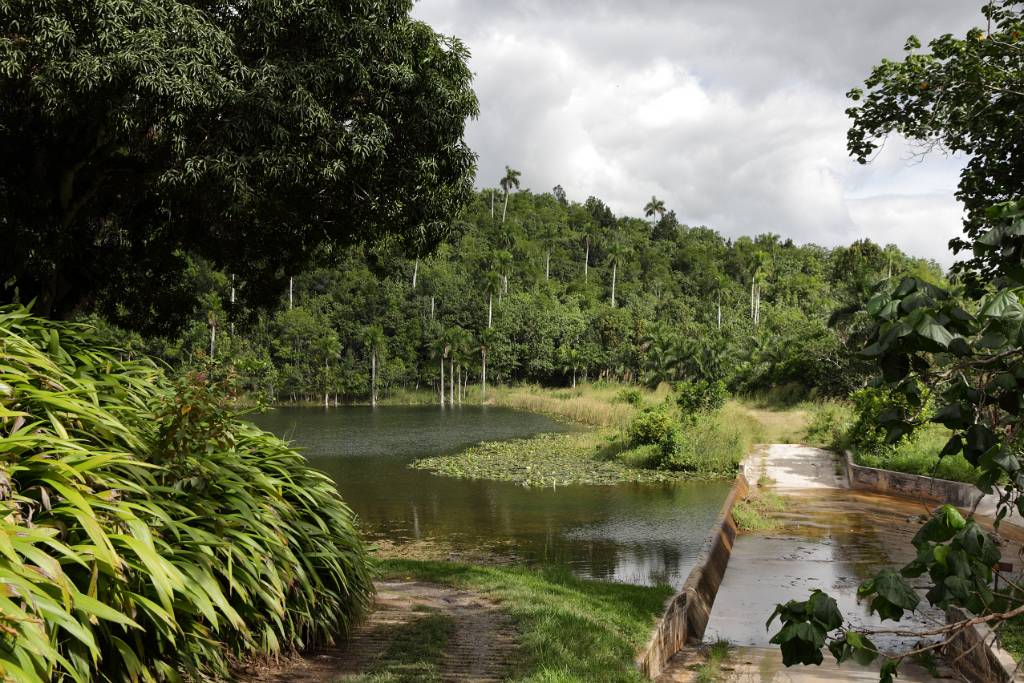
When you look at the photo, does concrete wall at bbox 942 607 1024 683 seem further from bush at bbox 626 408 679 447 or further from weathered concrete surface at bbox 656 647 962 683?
bush at bbox 626 408 679 447

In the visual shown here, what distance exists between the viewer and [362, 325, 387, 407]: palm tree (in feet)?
198

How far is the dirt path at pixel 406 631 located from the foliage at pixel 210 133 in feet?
12.9

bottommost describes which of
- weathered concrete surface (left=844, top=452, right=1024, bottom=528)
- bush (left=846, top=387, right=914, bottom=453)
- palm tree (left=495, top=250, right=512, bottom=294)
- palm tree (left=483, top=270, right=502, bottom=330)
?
weathered concrete surface (left=844, top=452, right=1024, bottom=528)

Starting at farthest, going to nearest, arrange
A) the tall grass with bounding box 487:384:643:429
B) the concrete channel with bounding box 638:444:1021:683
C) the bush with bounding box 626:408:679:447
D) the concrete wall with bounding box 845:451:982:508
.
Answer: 1. the tall grass with bounding box 487:384:643:429
2. the bush with bounding box 626:408:679:447
3. the concrete wall with bounding box 845:451:982:508
4. the concrete channel with bounding box 638:444:1021:683

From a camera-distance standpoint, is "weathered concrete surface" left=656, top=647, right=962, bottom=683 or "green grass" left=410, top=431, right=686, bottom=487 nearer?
"weathered concrete surface" left=656, top=647, right=962, bottom=683

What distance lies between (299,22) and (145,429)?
16.4ft

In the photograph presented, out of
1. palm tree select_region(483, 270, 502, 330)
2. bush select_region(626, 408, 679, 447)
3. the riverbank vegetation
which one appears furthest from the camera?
palm tree select_region(483, 270, 502, 330)

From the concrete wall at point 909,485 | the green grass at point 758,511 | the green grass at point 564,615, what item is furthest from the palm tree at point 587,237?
the green grass at point 564,615

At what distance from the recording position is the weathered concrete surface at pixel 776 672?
6535 mm

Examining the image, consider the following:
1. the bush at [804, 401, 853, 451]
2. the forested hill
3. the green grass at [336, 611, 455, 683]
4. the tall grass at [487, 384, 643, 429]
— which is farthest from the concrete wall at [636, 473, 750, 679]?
the forested hill

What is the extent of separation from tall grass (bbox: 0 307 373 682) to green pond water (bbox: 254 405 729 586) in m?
4.41

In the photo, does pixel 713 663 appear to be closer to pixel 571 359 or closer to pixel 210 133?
pixel 210 133

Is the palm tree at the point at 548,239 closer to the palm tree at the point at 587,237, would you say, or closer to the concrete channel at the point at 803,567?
the palm tree at the point at 587,237

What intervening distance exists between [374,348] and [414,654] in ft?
187
